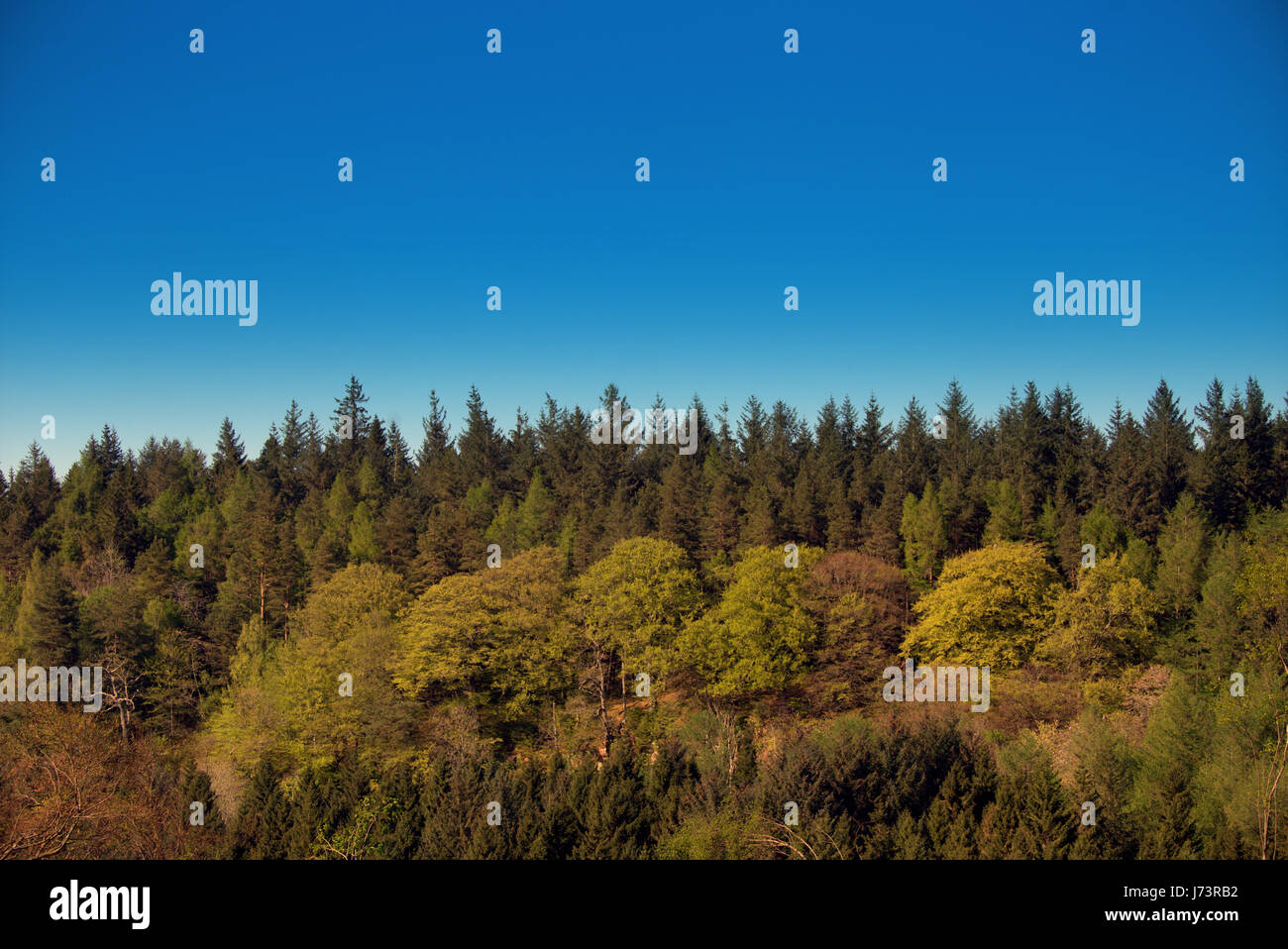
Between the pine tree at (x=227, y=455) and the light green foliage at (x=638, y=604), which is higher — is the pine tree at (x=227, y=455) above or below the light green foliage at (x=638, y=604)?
above

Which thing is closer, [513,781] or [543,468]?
[513,781]

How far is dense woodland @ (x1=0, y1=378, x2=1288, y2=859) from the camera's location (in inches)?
856

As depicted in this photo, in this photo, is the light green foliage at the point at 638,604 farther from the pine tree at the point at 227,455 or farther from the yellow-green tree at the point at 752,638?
the pine tree at the point at 227,455

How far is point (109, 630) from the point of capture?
44.3 metres

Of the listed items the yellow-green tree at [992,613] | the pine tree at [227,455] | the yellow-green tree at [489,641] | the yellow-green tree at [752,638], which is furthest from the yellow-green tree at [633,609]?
the pine tree at [227,455]

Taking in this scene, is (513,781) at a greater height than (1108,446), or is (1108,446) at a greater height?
(1108,446)

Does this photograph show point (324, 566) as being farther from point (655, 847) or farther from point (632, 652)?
point (655, 847)

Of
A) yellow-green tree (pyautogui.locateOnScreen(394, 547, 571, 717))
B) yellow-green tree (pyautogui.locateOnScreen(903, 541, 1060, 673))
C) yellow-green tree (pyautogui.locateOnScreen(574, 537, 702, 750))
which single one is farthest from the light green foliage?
yellow-green tree (pyautogui.locateOnScreen(903, 541, 1060, 673))

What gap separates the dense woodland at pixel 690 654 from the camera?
21750mm

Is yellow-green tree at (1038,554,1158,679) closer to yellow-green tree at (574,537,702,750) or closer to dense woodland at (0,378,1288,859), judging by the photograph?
dense woodland at (0,378,1288,859)
